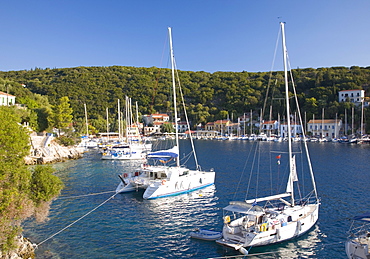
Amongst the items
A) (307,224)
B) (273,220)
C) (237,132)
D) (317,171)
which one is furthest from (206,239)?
(237,132)

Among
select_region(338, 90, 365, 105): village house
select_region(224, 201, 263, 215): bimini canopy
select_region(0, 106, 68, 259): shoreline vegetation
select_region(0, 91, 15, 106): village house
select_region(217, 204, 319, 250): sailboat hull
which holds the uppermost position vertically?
select_region(338, 90, 365, 105): village house

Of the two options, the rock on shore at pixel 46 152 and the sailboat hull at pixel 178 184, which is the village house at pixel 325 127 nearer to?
the rock on shore at pixel 46 152

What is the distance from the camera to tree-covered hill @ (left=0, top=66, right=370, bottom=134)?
114m

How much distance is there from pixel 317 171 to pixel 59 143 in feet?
145

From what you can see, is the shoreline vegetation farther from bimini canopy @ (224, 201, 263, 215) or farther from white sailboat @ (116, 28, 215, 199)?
white sailboat @ (116, 28, 215, 199)

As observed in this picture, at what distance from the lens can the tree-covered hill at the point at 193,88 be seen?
114312mm

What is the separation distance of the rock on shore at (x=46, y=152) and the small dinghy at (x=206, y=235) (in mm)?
32994

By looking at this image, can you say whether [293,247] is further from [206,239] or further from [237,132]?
[237,132]

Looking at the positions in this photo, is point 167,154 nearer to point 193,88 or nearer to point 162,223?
point 162,223

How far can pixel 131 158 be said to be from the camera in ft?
157

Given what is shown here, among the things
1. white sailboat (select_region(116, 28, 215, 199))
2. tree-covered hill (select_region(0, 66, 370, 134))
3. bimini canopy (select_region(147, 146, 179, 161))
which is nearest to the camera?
white sailboat (select_region(116, 28, 215, 199))

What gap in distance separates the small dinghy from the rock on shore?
1299 inches

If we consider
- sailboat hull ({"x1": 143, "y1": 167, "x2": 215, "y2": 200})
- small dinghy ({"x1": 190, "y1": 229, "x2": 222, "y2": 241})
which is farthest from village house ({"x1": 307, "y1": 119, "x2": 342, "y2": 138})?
small dinghy ({"x1": 190, "y1": 229, "x2": 222, "y2": 241})

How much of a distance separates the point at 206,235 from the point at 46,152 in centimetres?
3755
